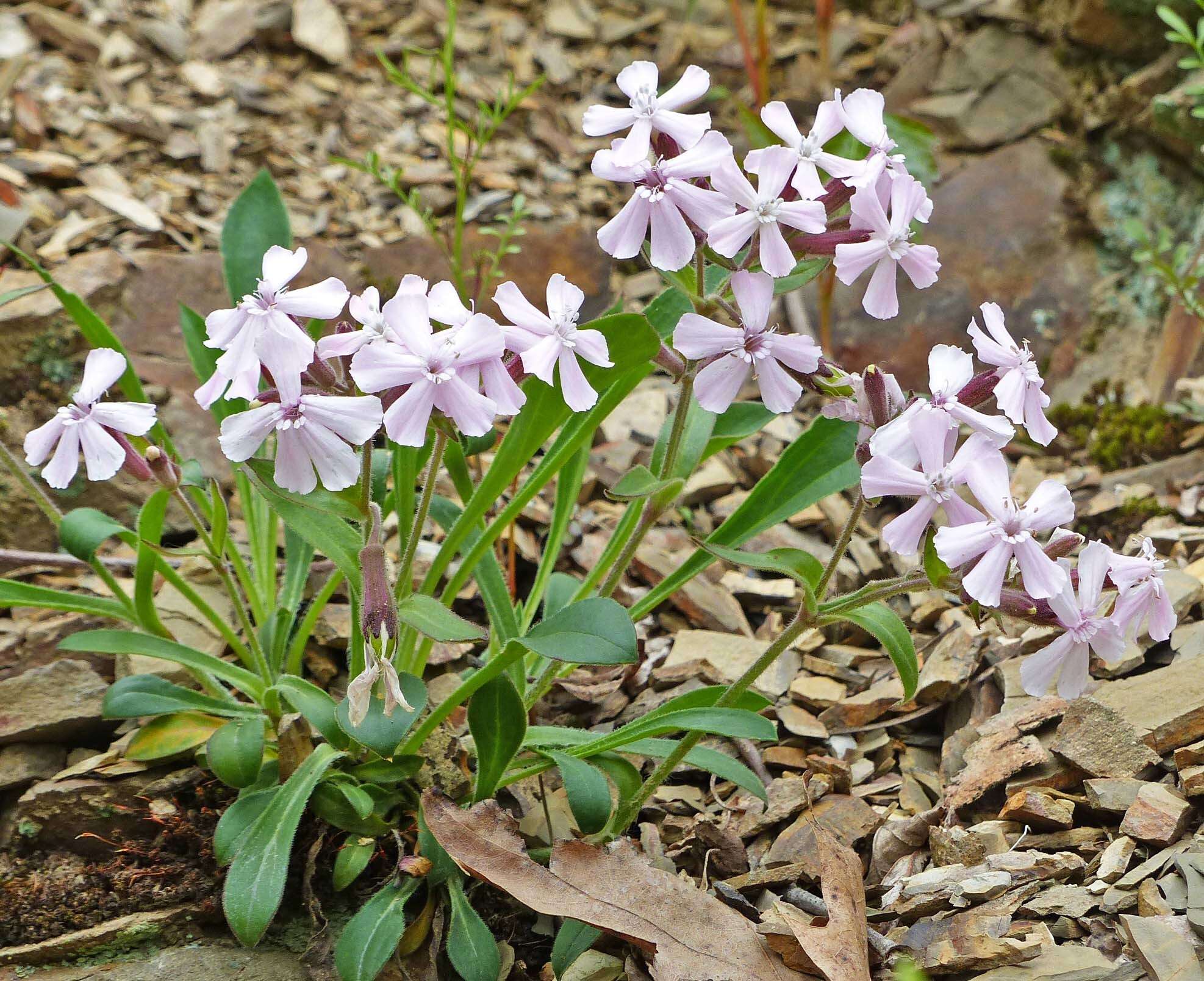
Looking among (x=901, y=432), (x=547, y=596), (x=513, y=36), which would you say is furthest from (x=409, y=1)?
(x=901, y=432)

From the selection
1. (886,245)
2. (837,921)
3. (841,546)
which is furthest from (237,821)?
(886,245)

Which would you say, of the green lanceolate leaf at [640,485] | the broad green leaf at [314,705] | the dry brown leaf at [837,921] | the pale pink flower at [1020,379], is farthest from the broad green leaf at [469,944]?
the pale pink flower at [1020,379]

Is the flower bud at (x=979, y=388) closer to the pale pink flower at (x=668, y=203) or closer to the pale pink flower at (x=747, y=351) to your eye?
the pale pink flower at (x=747, y=351)

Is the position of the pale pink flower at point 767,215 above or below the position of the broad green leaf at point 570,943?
above

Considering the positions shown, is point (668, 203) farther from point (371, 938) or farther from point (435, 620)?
point (371, 938)

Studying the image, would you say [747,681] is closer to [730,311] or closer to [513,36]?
[730,311]

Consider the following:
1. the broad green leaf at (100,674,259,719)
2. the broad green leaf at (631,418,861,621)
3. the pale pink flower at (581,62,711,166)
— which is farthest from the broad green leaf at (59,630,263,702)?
the pale pink flower at (581,62,711,166)
